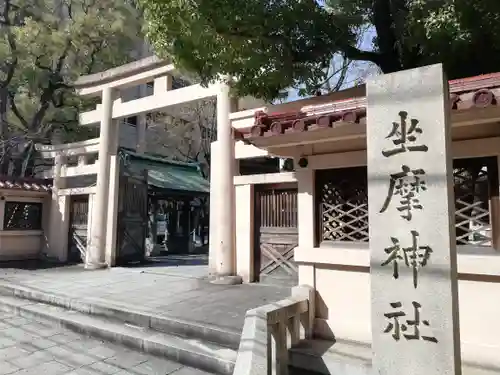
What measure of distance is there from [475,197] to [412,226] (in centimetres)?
188

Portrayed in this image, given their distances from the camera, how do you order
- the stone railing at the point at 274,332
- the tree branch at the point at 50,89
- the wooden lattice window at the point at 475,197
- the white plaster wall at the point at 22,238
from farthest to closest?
the tree branch at the point at 50,89 < the white plaster wall at the point at 22,238 < the wooden lattice window at the point at 475,197 < the stone railing at the point at 274,332

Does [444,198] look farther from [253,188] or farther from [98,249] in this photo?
[98,249]

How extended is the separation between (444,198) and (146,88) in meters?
20.4

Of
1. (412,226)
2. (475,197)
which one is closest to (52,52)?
(475,197)

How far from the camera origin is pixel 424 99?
297cm

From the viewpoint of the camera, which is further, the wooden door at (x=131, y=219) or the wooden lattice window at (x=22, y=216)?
the wooden lattice window at (x=22, y=216)

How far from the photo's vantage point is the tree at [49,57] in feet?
42.5

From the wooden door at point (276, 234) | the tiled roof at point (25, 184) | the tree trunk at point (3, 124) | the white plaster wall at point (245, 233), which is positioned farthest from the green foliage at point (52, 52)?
the wooden door at point (276, 234)

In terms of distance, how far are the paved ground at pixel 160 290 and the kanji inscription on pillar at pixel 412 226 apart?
2.60 metres

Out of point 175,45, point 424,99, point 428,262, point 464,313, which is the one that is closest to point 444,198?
point 428,262

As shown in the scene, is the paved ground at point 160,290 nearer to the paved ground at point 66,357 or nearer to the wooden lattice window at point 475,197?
the paved ground at point 66,357

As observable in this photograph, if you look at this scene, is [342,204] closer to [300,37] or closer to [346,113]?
[346,113]

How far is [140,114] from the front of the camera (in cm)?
1100

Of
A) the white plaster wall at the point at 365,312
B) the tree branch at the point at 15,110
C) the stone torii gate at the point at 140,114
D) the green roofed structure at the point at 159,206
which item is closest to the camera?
the white plaster wall at the point at 365,312
